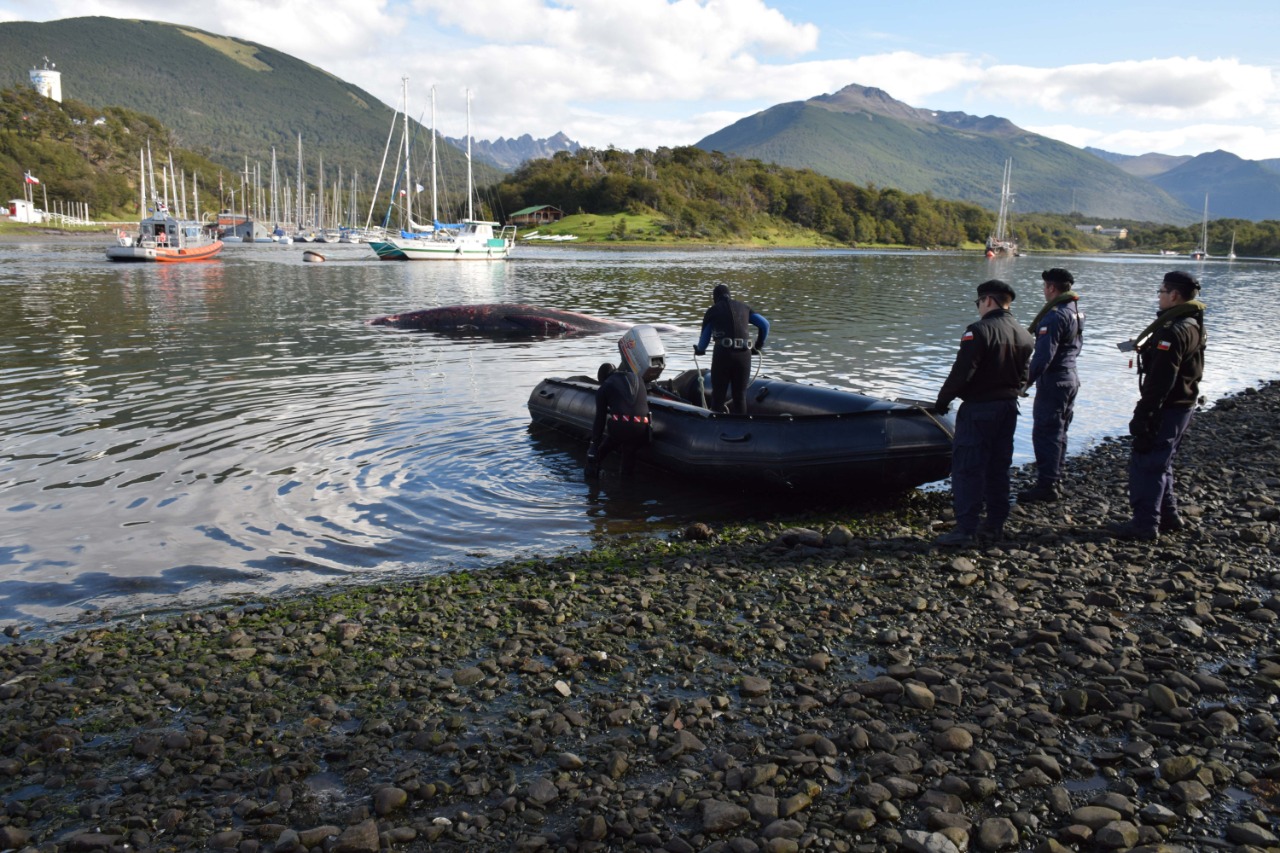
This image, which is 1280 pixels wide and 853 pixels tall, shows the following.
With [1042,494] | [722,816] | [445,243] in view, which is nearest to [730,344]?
[1042,494]

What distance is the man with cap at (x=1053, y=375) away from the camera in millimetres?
9891

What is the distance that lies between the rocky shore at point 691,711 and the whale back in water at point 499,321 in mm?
20308

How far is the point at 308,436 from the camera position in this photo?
1378cm

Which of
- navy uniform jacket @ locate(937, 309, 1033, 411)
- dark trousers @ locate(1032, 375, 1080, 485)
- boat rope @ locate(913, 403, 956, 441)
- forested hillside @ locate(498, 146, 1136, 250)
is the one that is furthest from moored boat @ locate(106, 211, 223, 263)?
forested hillside @ locate(498, 146, 1136, 250)

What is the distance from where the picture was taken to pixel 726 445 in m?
11.0

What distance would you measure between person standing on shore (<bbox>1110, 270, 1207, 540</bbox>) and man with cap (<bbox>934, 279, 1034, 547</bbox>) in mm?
1071

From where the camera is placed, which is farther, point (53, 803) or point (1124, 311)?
point (1124, 311)

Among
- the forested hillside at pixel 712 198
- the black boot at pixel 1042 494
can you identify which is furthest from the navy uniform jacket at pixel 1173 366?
the forested hillside at pixel 712 198

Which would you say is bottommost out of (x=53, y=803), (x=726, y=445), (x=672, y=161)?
(x=53, y=803)

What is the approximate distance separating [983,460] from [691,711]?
14.7 feet

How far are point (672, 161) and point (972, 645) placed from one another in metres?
195

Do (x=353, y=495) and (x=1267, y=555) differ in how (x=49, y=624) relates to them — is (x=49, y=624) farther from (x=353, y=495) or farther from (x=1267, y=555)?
(x=1267, y=555)

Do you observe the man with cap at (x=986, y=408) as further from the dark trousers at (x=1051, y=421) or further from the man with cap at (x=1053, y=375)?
the dark trousers at (x=1051, y=421)

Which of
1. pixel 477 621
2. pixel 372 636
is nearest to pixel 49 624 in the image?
pixel 372 636
